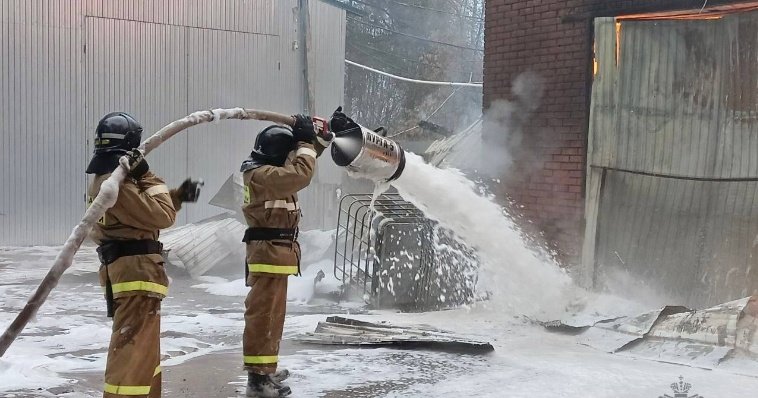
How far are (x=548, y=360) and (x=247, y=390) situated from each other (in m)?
2.14

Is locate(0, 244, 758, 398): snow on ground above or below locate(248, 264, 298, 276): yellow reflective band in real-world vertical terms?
below

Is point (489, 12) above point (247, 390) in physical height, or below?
above

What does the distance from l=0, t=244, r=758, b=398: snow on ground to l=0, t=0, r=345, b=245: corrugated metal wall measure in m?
5.51

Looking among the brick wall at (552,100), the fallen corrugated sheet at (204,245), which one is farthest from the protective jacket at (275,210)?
the fallen corrugated sheet at (204,245)

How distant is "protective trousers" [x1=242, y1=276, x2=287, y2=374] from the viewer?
4.79 metres

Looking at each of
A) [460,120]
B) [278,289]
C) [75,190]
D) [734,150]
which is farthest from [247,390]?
[460,120]

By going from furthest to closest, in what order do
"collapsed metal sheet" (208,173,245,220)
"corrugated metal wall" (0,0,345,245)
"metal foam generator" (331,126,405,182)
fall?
"corrugated metal wall" (0,0,345,245) → "collapsed metal sheet" (208,173,245,220) → "metal foam generator" (331,126,405,182)

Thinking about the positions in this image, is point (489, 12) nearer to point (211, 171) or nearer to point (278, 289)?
point (278, 289)

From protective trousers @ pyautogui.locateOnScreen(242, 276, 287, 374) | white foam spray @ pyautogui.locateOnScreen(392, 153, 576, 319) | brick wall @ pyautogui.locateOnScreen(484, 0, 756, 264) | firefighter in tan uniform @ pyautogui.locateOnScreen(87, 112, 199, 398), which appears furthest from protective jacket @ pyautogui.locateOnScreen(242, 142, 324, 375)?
brick wall @ pyautogui.locateOnScreen(484, 0, 756, 264)

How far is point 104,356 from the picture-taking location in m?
5.80

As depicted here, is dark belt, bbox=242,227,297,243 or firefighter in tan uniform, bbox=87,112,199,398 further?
dark belt, bbox=242,227,297,243

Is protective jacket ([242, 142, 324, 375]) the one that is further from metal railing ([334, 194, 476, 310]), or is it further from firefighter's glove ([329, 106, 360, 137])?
metal railing ([334, 194, 476, 310])

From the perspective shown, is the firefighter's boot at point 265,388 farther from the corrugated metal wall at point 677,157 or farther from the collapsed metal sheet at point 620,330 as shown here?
Answer: the corrugated metal wall at point 677,157

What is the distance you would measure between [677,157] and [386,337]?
305 centimetres
